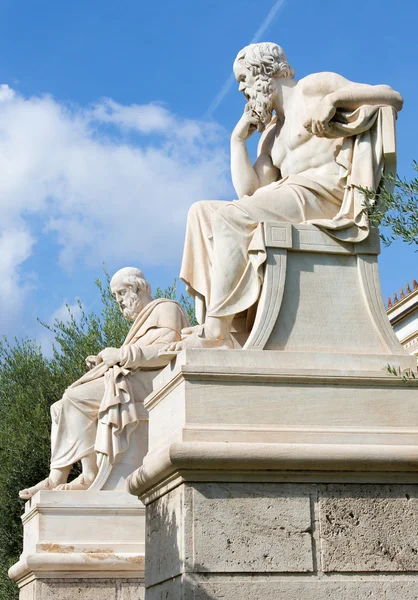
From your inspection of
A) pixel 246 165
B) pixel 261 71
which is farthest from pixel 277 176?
pixel 261 71

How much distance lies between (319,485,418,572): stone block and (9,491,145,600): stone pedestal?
13.5 ft

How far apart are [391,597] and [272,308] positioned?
5.89 ft

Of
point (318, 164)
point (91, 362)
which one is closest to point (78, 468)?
point (91, 362)

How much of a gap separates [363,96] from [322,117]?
0.34m

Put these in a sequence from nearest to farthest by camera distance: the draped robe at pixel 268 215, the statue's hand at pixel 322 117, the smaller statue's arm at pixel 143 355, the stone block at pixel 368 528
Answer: the stone block at pixel 368 528
the draped robe at pixel 268 215
the statue's hand at pixel 322 117
the smaller statue's arm at pixel 143 355

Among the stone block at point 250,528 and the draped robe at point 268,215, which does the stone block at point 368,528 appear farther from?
the draped robe at point 268,215

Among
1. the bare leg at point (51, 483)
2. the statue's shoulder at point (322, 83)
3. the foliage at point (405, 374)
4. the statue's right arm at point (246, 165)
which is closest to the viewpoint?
the foliage at point (405, 374)

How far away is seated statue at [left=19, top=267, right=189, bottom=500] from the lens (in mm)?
9305

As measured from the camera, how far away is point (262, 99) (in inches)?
265

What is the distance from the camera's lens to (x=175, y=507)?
211 inches

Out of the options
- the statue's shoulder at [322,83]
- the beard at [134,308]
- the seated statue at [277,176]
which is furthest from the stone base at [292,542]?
the beard at [134,308]

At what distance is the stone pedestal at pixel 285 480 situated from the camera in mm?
5117

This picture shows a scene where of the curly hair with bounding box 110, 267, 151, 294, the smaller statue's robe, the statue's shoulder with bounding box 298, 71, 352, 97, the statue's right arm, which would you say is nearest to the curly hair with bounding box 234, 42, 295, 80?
the statue's shoulder with bounding box 298, 71, 352, 97

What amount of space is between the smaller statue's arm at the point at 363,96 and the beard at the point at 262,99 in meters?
0.56
